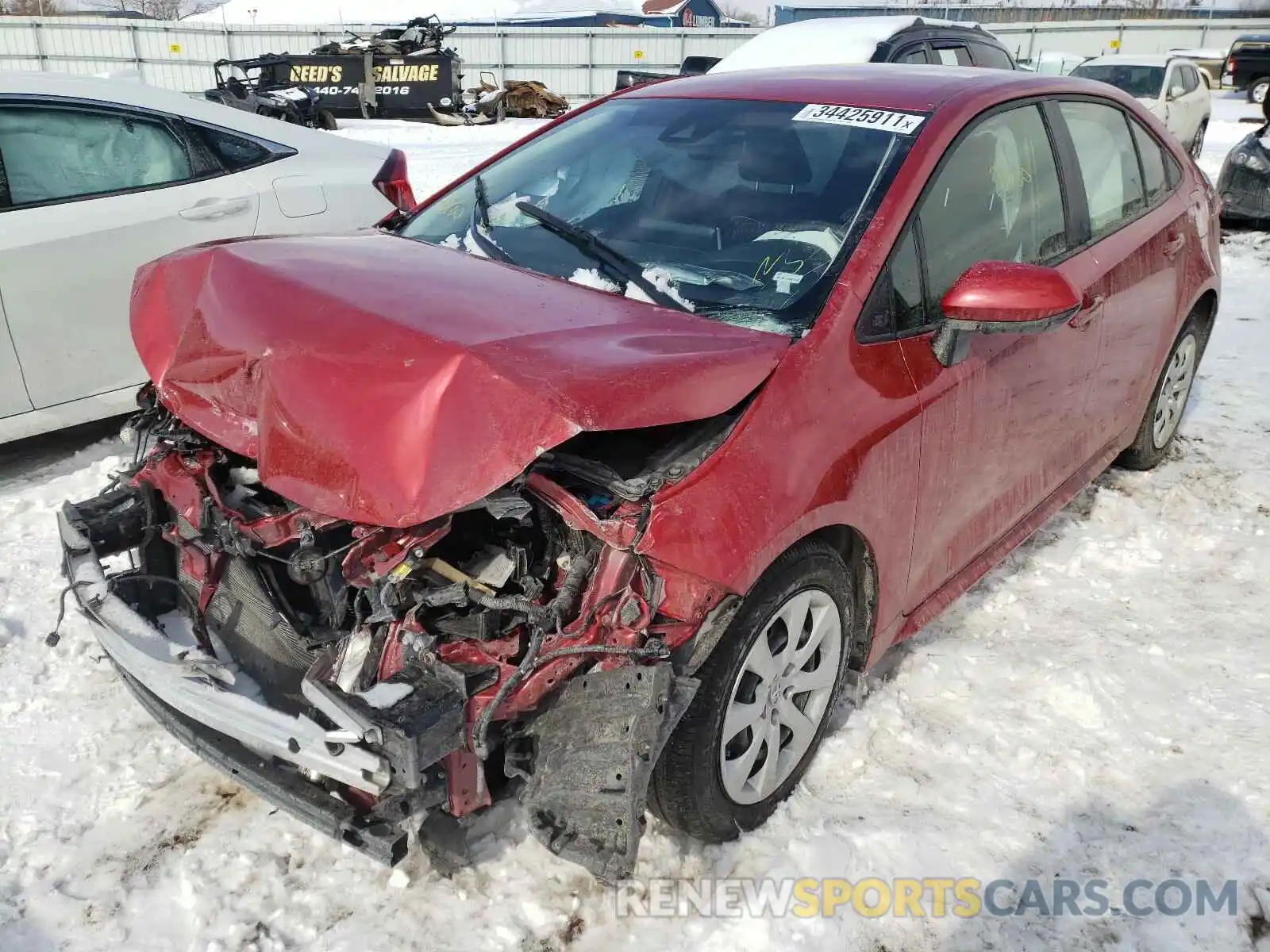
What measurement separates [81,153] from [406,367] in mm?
3206

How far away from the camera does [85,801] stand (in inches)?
102

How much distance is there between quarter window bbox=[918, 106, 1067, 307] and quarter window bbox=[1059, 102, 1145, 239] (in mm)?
270

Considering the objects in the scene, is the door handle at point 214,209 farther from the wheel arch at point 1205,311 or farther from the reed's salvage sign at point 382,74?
the reed's salvage sign at point 382,74

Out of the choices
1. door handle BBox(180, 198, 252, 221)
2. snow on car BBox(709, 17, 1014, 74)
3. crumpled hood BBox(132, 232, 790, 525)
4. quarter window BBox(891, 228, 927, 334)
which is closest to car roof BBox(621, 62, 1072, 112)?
quarter window BBox(891, 228, 927, 334)

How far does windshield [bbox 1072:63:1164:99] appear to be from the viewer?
14.2 metres

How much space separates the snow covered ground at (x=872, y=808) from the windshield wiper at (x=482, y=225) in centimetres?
166

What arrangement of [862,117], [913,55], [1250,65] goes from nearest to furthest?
1. [862,117]
2. [913,55]
3. [1250,65]

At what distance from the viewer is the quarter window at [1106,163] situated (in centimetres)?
348

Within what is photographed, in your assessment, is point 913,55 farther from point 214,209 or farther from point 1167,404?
point 214,209

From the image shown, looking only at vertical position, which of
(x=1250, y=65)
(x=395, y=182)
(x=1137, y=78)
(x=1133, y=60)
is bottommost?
(x=395, y=182)

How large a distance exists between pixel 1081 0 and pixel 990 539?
63.3 metres

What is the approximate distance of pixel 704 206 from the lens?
2859 mm

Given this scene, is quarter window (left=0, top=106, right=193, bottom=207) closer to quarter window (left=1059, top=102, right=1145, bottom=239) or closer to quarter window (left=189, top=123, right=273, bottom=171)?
quarter window (left=189, top=123, right=273, bottom=171)

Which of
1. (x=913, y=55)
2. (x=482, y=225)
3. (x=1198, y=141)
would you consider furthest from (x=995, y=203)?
(x=1198, y=141)
